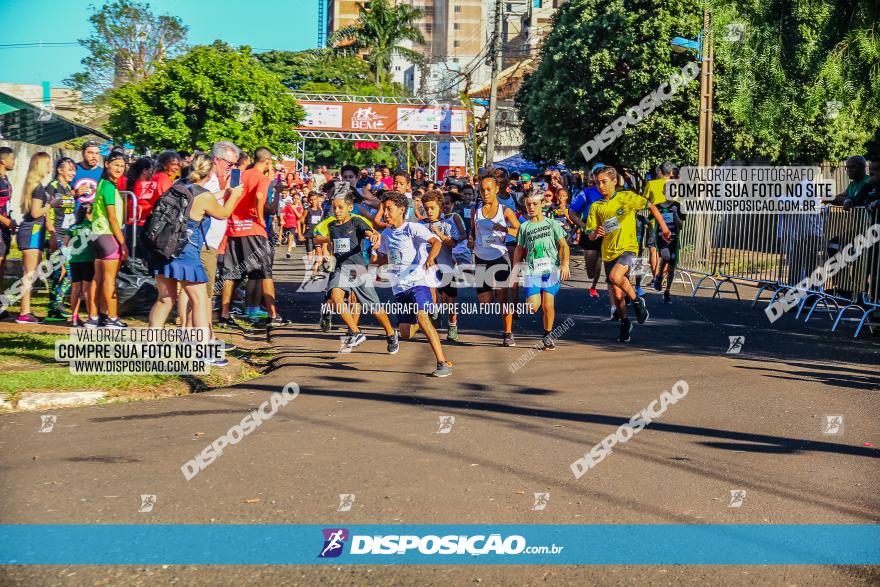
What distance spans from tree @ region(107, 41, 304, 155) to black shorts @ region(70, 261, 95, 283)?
59.8 ft

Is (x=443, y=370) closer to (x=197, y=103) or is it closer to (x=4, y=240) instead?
(x=4, y=240)

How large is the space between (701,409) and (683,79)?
25.1m

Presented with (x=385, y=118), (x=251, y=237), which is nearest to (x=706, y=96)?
(x=251, y=237)

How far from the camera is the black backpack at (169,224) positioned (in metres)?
9.37

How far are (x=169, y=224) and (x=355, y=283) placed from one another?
2396 mm

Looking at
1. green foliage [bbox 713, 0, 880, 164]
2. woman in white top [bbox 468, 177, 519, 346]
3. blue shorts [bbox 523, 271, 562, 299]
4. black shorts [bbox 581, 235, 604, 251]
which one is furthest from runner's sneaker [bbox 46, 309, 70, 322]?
green foliage [bbox 713, 0, 880, 164]

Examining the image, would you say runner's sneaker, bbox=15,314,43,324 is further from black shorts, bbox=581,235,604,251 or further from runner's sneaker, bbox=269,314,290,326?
black shorts, bbox=581,235,604,251

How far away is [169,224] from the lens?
940 centimetres

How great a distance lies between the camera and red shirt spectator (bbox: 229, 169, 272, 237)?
41.7 feet

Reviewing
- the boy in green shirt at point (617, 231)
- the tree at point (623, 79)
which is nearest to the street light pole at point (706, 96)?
the boy in green shirt at point (617, 231)

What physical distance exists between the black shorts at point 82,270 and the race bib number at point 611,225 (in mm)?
5710

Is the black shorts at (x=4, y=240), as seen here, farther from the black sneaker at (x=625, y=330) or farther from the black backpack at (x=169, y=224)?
the black sneaker at (x=625, y=330)

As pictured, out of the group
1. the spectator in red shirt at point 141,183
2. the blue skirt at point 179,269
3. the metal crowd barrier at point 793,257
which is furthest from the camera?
the metal crowd barrier at point 793,257

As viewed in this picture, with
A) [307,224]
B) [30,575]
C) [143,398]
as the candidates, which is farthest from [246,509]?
[307,224]
